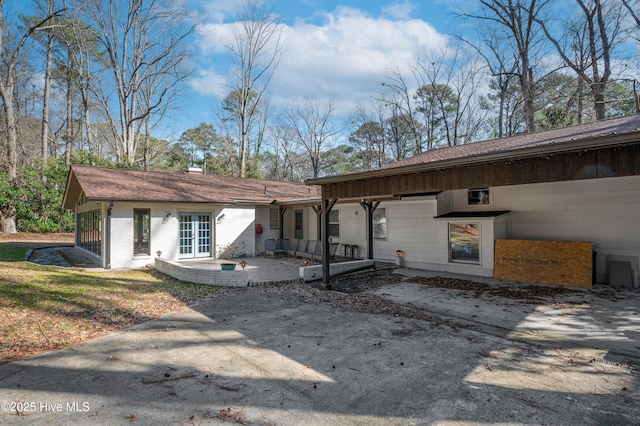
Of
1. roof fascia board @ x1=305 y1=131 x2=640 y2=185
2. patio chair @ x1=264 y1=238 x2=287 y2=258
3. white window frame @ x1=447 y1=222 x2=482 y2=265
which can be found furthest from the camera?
patio chair @ x1=264 y1=238 x2=287 y2=258

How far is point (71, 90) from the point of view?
2655 centimetres

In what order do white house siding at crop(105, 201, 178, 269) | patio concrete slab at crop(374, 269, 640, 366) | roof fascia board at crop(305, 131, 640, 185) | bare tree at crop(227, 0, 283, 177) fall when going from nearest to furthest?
roof fascia board at crop(305, 131, 640, 185), patio concrete slab at crop(374, 269, 640, 366), white house siding at crop(105, 201, 178, 269), bare tree at crop(227, 0, 283, 177)

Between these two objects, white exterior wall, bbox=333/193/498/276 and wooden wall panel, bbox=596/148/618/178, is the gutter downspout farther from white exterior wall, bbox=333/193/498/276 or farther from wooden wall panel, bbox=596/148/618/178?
wooden wall panel, bbox=596/148/618/178

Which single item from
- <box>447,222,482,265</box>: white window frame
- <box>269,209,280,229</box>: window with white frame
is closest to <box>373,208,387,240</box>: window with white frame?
<box>447,222,482,265</box>: white window frame

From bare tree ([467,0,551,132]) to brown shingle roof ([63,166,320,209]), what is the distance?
1265 centimetres

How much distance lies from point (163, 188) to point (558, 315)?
13.1m

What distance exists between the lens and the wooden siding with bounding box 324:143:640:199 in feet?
14.7

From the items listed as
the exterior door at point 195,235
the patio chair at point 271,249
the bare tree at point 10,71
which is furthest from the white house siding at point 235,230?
the bare tree at point 10,71

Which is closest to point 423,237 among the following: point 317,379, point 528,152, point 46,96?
point 528,152

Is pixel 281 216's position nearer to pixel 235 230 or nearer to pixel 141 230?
pixel 235 230

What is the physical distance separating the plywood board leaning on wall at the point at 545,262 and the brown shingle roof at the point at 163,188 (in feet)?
23.2

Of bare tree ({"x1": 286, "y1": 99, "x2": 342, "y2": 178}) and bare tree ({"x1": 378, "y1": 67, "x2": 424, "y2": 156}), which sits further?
bare tree ({"x1": 286, "y1": 99, "x2": 342, "y2": 178})

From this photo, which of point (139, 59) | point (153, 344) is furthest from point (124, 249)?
point (139, 59)

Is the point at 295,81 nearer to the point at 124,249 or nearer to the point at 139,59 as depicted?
the point at 139,59
